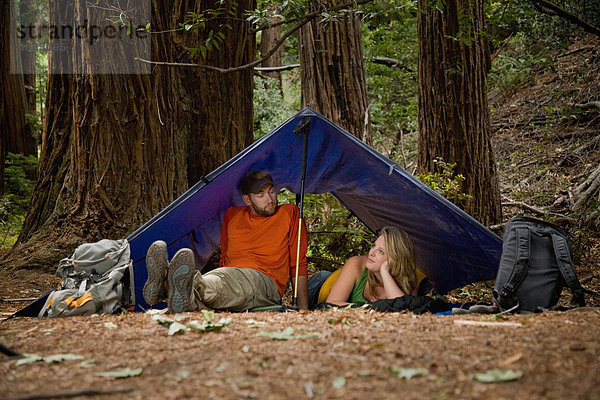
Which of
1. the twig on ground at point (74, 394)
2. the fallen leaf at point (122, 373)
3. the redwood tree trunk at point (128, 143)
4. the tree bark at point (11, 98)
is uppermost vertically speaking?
the tree bark at point (11, 98)

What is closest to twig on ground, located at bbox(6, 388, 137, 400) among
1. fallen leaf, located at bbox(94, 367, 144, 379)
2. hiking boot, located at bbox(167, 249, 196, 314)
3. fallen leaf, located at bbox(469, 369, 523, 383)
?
fallen leaf, located at bbox(94, 367, 144, 379)

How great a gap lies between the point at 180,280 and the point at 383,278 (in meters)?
1.32

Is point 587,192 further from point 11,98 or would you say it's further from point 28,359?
point 11,98

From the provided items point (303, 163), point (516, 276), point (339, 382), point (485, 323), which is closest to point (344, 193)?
point (303, 163)

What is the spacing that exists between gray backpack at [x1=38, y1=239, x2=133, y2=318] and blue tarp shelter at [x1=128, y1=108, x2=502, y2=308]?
8.5 inches

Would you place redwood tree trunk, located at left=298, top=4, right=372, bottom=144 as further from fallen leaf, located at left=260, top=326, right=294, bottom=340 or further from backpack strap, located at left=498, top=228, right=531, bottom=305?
fallen leaf, located at left=260, top=326, right=294, bottom=340

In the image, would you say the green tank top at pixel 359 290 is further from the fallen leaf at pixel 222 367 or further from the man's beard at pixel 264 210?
the fallen leaf at pixel 222 367

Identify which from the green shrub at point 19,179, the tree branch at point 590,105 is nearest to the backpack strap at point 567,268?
the tree branch at point 590,105

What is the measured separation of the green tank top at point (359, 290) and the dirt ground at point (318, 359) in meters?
0.89

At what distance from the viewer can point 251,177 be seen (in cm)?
370

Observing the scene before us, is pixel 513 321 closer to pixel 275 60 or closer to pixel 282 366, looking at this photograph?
pixel 282 366

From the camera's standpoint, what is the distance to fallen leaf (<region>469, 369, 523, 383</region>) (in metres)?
1.54

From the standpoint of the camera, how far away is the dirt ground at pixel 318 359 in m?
1.52

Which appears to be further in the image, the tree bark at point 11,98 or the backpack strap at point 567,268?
the tree bark at point 11,98
